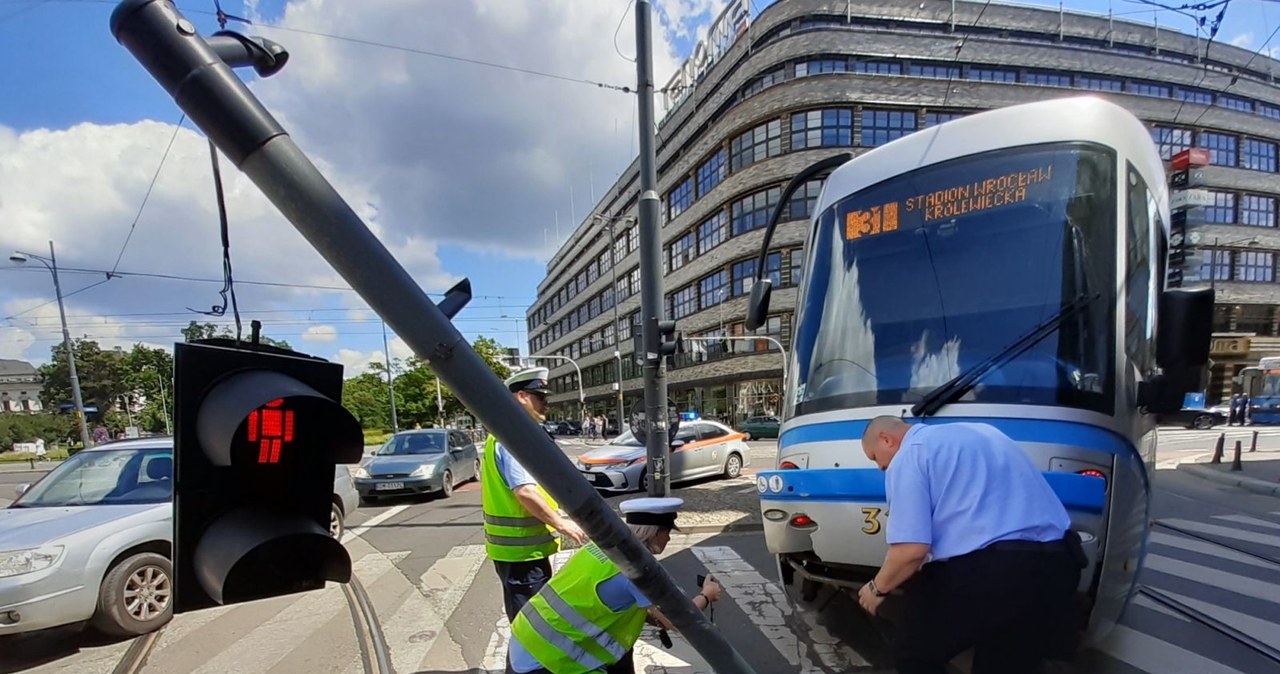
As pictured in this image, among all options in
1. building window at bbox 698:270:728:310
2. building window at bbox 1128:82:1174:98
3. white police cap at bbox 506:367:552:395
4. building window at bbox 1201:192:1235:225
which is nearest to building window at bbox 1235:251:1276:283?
building window at bbox 1201:192:1235:225

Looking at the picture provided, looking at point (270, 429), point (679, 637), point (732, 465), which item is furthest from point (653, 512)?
point (732, 465)

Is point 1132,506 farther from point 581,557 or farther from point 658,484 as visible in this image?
point 658,484

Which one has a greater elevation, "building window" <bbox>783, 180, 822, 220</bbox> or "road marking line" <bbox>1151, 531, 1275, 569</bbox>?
"building window" <bbox>783, 180, 822, 220</bbox>

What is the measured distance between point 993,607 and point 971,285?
6.49 ft

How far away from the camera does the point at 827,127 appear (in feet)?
98.5

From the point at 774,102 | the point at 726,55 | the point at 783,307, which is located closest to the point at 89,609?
the point at 783,307

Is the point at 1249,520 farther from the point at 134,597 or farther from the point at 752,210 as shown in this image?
the point at 752,210

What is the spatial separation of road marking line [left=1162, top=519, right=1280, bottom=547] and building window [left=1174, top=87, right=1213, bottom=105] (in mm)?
43315

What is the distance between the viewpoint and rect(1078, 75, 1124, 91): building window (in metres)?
33.5

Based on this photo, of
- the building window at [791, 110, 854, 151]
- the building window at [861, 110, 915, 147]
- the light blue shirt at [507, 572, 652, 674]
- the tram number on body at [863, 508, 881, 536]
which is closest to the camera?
the light blue shirt at [507, 572, 652, 674]

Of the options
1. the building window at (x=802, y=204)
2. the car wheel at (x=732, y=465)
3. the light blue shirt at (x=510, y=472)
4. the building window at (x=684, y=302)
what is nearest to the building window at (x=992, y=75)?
the building window at (x=802, y=204)

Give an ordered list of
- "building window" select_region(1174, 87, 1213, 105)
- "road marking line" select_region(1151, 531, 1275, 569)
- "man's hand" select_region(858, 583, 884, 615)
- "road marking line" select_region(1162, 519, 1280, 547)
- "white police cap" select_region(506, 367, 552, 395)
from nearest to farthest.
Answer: "man's hand" select_region(858, 583, 884, 615), "white police cap" select_region(506, 367, 552, 395), "road marking line" select_region(1151, 531, 1275, 569), "road marking line" select_region(1162, 519, 1280, 547), "building window" select_region(1174, 87, 1213, 105)

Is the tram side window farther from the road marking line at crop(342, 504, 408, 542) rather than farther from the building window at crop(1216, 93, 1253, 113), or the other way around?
the building window at crop(1216, 93, 1253, 113)

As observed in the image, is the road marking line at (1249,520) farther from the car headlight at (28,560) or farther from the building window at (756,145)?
the building window at (756,145)
